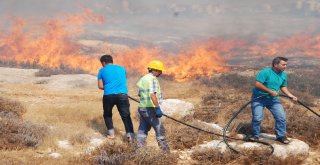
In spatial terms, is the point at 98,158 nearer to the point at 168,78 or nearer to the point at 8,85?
the point at 8,85

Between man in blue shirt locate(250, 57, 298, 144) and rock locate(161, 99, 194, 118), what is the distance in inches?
131

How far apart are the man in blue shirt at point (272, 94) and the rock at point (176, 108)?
333cm

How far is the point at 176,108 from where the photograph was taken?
40.5 ft

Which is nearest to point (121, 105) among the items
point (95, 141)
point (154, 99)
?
point (95, 141)

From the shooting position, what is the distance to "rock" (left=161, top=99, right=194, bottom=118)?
12.2 metres

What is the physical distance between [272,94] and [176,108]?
414 cm

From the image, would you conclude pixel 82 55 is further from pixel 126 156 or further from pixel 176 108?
pixel 126 156

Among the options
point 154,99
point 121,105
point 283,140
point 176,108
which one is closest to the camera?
point 154,99

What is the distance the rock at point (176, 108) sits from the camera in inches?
479

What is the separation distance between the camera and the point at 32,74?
21812mm

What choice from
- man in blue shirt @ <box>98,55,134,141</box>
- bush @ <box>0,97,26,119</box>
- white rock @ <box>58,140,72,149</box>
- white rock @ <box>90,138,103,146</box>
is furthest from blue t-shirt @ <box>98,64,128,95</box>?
bush @ <box>0,97,26,119</box>

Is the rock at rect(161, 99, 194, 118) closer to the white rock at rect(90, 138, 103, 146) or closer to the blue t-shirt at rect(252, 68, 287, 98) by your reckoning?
the white rock at rect(90, 138, 103, 146)

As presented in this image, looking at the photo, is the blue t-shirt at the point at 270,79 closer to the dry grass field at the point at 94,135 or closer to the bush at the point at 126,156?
the dry grass field at the point at 94,135

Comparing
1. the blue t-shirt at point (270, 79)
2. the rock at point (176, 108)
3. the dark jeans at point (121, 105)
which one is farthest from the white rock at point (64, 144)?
the blue t-shirt at point (270, 79)
